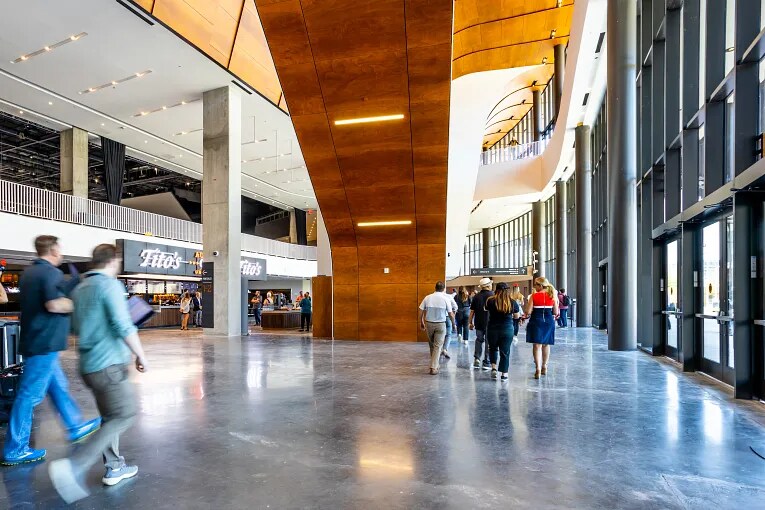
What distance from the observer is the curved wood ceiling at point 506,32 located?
58.3ft

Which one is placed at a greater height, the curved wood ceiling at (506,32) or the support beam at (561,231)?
the curved wood ceiling at (506,32)

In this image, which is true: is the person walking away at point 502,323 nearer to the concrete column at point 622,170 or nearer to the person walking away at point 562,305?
the concrete column at point 622,170

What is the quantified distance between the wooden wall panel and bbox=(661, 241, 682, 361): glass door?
8.32m

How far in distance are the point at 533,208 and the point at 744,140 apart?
25270 mm

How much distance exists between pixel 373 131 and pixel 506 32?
12203 mm

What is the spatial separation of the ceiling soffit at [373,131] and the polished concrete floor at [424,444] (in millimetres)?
4911

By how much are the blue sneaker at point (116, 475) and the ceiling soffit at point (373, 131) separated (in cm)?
688

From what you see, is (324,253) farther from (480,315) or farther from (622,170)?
(622,170)

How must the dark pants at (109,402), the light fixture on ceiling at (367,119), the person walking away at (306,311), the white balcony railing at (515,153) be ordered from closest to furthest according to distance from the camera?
the dark pants at (109,402) < the light fixture on ceiling at (367,119) < the person walking away at (306,311) < the white balcony railing at (515,153)

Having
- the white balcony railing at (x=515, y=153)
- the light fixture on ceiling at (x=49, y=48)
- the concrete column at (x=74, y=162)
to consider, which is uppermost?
the white balcony railing at (x=515, y=153)

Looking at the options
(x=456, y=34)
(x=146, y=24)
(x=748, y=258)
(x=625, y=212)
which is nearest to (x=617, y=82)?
(x=625, y=212)

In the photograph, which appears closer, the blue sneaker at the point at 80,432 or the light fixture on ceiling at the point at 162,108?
the blue sneaker at the point at 80,432

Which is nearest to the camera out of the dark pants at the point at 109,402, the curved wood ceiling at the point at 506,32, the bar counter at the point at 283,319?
the dark pants at the point at 109,402

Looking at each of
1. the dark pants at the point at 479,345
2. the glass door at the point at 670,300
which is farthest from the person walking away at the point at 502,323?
the glass door at the point at 670,300
